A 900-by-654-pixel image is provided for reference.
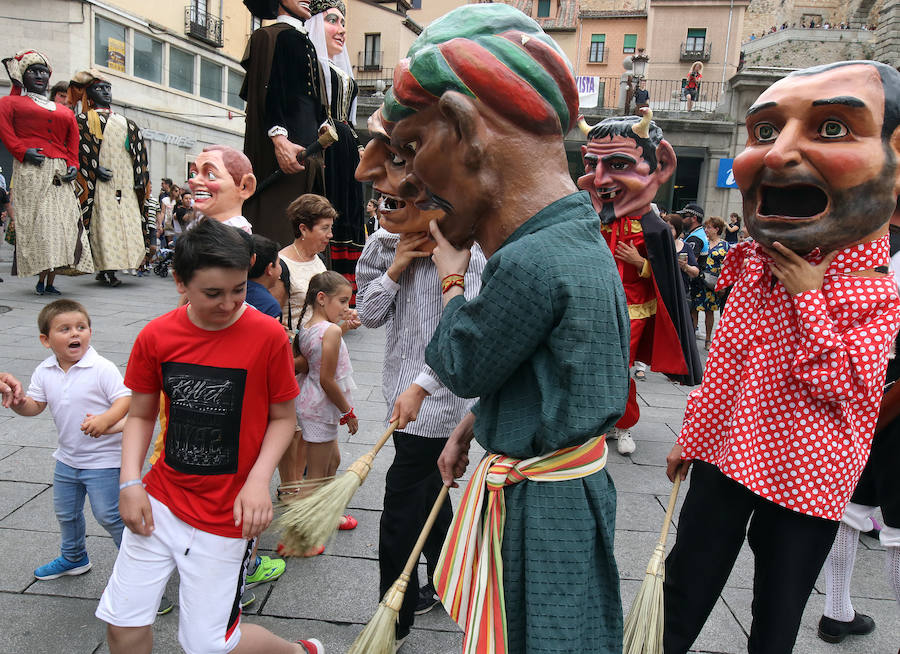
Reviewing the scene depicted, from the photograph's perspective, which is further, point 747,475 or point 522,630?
point 747,475

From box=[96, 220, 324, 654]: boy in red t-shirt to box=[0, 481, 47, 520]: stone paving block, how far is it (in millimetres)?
1682

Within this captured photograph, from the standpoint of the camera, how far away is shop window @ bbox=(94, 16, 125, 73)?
19.6 metres

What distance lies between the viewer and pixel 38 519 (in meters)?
3.08

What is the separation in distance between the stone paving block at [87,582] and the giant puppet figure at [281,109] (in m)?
2.03

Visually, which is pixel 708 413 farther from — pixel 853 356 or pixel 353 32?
pixel 353 32

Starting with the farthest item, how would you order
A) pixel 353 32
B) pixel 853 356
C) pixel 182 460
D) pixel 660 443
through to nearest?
pixel 353 32, pixel 660 443, pixel 182 460, pixel 853 356

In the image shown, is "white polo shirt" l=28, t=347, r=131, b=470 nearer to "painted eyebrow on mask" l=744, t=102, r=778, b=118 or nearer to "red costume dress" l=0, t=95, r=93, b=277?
"painted eyebrow on mask" l=744, t=102, r=778, b=118

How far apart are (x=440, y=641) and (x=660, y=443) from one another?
117 inches

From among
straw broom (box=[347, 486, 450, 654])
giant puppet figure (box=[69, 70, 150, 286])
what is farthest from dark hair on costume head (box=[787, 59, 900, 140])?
giant puppet figure (box=[69, 70, 150, 286])

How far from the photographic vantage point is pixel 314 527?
5.83 ft

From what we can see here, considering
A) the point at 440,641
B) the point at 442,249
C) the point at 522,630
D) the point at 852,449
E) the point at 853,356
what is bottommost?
the point at 440,641

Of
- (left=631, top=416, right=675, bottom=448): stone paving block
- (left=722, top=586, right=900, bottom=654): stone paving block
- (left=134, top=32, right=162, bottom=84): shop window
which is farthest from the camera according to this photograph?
(left=134, top=32, right=162, bottom=84): shop window

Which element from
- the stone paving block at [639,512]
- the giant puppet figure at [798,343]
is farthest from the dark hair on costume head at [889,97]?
the stone paving block at [639,512]

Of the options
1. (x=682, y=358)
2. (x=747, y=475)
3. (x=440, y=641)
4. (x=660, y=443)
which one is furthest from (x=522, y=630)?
(x=660, y=443)
